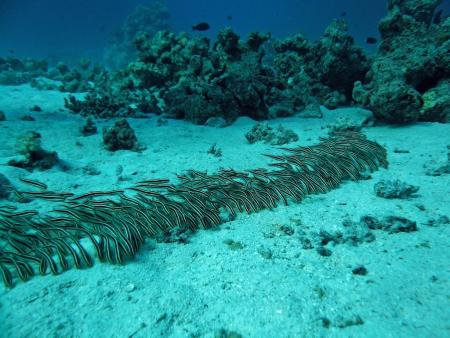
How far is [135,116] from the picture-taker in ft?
47.6

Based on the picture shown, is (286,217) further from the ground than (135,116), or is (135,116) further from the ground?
(135,116)

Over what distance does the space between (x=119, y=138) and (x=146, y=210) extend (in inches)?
216

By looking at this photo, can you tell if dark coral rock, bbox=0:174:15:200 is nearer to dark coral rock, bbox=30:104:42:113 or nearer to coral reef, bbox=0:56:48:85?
dark coral rock, bbox=30:104:42:113

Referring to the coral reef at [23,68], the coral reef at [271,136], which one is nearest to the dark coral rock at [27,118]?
the coral reef at [271,136]

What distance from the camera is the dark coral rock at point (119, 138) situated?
1022cm

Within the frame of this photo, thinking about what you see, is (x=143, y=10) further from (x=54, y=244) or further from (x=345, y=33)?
(x=54, y=244)

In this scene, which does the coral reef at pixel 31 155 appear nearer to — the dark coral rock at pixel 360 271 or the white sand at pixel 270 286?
the white sand at pixel 270 286

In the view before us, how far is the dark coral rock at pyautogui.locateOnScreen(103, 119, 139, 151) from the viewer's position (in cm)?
1022

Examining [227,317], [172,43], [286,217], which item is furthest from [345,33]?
[227,317]

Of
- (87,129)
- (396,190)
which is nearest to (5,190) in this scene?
(87,129)

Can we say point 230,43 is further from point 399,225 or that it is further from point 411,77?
point 399,225

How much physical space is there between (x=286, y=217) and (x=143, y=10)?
188 feet

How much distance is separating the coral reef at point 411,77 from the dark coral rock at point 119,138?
9779mm

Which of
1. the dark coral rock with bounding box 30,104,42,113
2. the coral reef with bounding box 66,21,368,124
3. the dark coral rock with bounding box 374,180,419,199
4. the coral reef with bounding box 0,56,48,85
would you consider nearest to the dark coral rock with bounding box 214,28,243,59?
the coral reef with bounding box 66,21,368,124
